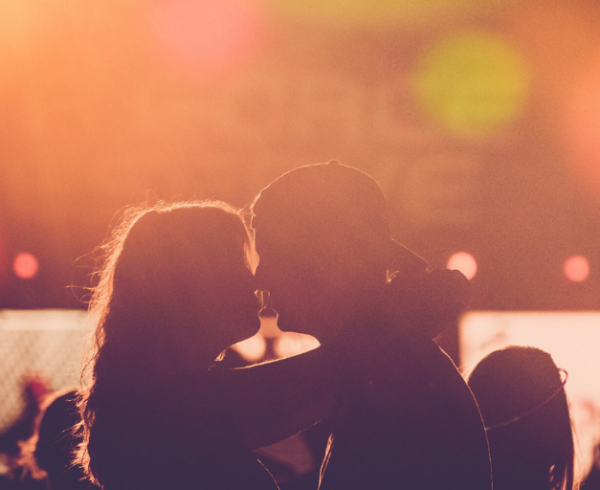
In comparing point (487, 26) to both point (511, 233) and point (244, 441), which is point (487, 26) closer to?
point (511, 233)

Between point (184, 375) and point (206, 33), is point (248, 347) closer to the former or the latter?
point (184, 375)

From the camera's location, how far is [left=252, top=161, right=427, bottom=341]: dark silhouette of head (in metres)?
0.85

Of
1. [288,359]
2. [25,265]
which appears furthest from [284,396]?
[25,265]

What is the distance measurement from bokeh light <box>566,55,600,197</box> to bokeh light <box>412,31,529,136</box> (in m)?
0.41

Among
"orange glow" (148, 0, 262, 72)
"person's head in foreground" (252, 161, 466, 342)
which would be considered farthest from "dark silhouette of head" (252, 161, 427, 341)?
"orange glow" (148, 0, 262, 72)

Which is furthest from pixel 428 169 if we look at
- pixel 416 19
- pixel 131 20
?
pixel 131 20

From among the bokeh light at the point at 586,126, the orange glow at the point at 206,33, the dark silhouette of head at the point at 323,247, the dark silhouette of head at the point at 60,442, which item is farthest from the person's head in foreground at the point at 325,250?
the bokeh light at the point at 586,126

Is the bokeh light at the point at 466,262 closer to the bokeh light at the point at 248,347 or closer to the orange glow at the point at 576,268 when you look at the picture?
the orange glow at the point at 576,268

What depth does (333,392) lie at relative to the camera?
838 millimetres

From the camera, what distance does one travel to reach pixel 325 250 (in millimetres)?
856

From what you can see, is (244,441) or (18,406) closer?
(244,441)

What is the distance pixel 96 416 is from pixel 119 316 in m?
0.18

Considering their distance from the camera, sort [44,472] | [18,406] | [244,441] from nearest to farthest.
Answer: [244,441] < [44,472] < [18,406]

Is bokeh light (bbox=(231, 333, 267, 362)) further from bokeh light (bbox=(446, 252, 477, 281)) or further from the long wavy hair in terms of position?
bokeh light (bbox=(446, 252, 477, 281))
